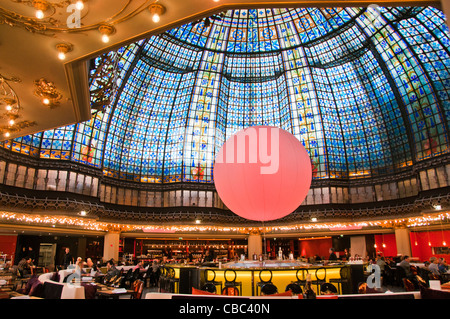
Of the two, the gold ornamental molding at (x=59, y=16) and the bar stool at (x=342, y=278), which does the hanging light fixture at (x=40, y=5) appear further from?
the bar stool at (x=342, y=278)

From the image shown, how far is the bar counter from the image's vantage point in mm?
11000

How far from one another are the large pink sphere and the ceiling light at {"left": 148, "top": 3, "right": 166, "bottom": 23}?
368 cm

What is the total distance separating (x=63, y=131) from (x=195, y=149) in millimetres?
14077

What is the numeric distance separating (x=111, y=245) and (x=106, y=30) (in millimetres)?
29530

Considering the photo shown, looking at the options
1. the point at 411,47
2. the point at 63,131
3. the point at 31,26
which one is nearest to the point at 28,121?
the point at 31,26

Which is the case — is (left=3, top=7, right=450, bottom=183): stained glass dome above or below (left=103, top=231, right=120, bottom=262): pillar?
above

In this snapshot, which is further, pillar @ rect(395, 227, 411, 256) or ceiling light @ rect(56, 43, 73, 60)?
pillar @ rect(395, 227, 411, 256)

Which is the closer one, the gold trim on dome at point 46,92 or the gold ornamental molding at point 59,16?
the gold ornamental molding at point 59,16

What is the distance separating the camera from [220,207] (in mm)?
35469

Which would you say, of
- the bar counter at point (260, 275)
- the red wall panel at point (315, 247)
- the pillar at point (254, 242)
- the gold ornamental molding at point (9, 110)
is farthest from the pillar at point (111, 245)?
the gold ornamental molding at point (9, 110)

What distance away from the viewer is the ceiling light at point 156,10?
4855 millimetres

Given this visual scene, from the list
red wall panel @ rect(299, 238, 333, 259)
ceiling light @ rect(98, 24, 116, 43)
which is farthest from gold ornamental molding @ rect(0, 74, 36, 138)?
red wall panel @ rect(299, 238, 333, 259)

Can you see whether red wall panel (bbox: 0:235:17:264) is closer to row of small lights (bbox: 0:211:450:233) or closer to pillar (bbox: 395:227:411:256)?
row of small lights (bbox: 0:211:450:233)

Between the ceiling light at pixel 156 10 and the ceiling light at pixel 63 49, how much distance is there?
78.3 inches
